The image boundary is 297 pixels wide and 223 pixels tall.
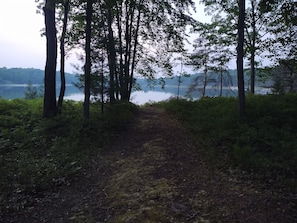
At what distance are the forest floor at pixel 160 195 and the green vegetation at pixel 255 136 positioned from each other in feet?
1.58

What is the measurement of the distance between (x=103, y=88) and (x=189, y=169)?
640cm

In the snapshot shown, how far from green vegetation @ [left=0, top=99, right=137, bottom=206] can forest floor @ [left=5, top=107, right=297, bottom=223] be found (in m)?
0.52

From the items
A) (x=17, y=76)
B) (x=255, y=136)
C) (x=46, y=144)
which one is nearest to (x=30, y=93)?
(x=46, y=144)

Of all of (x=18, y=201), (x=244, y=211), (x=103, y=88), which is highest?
(x=103, y=88)

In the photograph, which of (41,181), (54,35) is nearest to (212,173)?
(41,181)

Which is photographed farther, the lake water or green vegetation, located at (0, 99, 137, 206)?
the lake water

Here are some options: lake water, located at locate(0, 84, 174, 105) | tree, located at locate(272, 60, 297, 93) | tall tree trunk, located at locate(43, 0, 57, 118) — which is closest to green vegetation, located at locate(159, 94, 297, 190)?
tree, located at locate(272, 60, 297, 93)

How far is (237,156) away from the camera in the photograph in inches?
257

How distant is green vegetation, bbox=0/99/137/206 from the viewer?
21.6 feet

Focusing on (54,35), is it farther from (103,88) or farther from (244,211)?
(244,211)

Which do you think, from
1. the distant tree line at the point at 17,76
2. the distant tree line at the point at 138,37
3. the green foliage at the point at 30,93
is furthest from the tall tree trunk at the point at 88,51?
the distant tree line at the point at 17,76

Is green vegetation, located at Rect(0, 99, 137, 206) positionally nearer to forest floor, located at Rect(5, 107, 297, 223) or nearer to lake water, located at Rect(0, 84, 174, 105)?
forest floor, located at Rect(5, 107, 297, 223)

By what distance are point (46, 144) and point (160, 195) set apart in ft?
18.9

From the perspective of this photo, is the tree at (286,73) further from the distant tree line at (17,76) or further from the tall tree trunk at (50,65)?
the distant tree line at (17,76)
